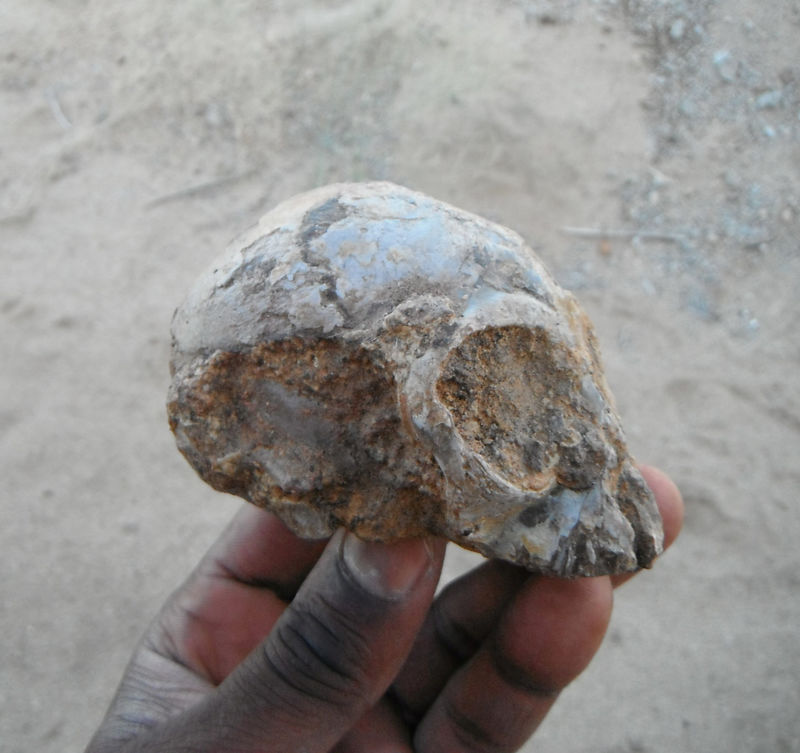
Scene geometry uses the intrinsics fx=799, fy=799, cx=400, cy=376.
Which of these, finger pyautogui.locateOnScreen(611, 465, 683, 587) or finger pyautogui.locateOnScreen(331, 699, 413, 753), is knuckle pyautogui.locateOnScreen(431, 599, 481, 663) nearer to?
finger pyautogui.locateOnScreen(331, 699, 413, 753)

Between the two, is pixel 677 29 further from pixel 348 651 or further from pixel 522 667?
pixel 348 651

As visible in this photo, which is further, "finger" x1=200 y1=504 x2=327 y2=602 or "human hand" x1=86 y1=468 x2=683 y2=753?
"finger" x1=200 y1=504 x2=327 y2=602

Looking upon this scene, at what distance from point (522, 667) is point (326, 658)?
569 mm

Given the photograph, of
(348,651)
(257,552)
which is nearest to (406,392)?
(348,651)

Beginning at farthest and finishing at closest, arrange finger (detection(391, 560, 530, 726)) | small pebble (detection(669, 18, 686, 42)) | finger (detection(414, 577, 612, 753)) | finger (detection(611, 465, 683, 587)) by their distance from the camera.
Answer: small pebble (detection(669, 18, 686, 42)), finger (detection(391, 560, 530, 726)), finger (detection(611, 465, 683, 587)), finger (detection(414, 577, 612, 753))

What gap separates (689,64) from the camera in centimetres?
343

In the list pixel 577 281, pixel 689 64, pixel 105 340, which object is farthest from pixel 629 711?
pixel 689 64

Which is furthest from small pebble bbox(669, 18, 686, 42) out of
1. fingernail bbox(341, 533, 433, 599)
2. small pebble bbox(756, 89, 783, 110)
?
fingernail bbox(341, 533, 433, 599)

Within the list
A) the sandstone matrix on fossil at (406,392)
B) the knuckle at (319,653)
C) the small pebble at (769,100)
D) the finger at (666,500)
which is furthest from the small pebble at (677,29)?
the knuckle at (319,653)

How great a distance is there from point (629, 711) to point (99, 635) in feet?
5.58

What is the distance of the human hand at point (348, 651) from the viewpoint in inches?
56.1

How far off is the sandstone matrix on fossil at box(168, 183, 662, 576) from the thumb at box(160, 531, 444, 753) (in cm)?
8

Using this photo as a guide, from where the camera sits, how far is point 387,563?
1468 mm

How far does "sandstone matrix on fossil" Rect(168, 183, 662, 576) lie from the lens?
1.33m
